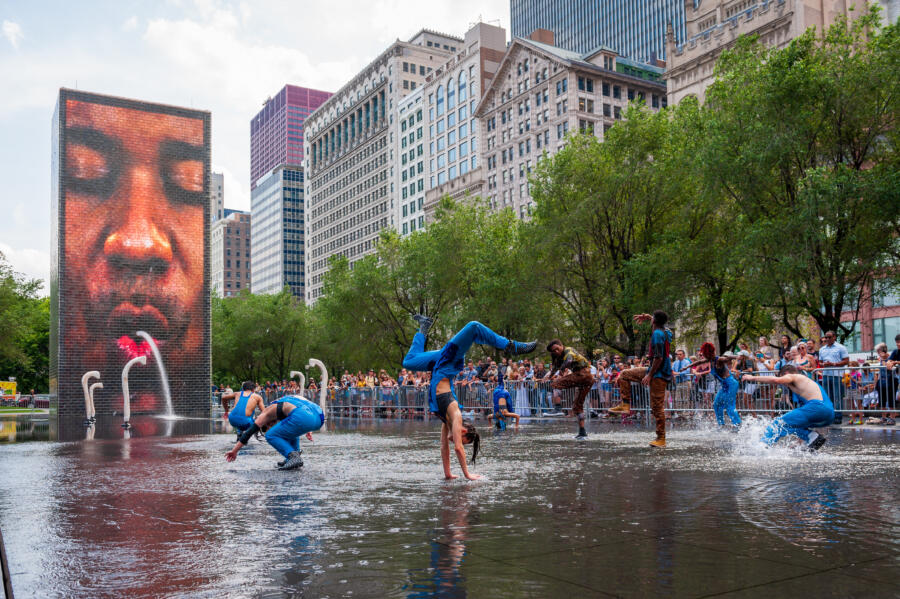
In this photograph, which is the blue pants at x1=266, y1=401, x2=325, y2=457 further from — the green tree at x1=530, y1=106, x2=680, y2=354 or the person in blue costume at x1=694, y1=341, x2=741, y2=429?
the green tree at x1=530, y1=106, x2=680, y2=354

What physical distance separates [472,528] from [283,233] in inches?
7082

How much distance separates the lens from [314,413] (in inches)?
448

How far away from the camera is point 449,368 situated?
947cm

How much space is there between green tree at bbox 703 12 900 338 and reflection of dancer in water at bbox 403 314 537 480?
63.6ft

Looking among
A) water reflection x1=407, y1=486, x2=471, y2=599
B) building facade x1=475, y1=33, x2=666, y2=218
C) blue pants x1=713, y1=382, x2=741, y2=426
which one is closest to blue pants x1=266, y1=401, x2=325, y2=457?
water reflection x1=407, y1=486, x2=471, y2=599

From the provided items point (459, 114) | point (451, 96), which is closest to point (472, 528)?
point (459, 114)

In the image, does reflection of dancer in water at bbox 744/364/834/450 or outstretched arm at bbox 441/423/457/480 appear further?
reflection of dancer in water at bbox 744/364/834/450

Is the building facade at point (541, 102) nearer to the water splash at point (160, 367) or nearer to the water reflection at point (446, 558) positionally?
the water splash at point (160, 367)

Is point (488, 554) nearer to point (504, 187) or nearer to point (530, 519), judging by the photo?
point (530, 519)

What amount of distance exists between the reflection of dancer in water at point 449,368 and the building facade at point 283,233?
566ft

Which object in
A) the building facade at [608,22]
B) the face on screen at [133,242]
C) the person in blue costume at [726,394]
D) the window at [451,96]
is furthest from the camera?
the building facade at [608,22]

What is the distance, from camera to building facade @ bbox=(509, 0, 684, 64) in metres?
134

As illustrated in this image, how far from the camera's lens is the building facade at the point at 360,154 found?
127750 mm

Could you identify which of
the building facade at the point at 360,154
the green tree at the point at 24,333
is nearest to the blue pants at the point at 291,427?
the green tree at the point at 24,333
